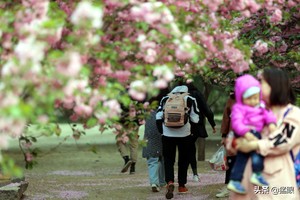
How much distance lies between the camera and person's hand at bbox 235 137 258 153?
271 inches

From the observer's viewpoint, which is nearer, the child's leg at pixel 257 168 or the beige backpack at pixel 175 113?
the child's leg at pixel 257 168

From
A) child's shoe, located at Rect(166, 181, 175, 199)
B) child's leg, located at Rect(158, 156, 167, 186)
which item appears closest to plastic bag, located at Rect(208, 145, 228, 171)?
child's shoe, located at Rect(166, 181, 175, 199)

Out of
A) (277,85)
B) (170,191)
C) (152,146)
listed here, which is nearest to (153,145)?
(152,146)

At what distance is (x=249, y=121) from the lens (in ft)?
22.5

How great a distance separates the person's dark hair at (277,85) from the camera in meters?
7.27

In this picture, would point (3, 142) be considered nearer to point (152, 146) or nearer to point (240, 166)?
point (240, 166)

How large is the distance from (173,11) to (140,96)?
139cm

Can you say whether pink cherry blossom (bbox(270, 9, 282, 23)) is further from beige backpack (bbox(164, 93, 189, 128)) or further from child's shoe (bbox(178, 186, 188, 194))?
child's shoe (bbox(178, 186, 188, 194))

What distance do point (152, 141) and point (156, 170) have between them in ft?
1.89

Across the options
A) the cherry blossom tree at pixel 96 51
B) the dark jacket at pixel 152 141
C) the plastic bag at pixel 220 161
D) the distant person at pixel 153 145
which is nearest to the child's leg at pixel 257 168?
the cherry blossom tree at pixel 96 51

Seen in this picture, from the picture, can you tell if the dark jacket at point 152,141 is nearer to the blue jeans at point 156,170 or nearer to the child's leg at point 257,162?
the blue jeans at point 156,170

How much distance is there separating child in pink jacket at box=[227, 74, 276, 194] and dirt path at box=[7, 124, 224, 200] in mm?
2754

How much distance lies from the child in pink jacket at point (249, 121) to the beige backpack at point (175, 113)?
6.60 meters

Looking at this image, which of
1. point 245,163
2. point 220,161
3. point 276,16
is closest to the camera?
point 245,163
